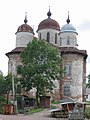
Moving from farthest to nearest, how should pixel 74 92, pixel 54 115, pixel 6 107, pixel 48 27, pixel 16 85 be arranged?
pixel 48 27 < pixel 74 92 < pixel 16 85 < pixel 6 107 < pixel 54 115

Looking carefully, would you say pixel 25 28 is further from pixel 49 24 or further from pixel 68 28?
pixel 68 28

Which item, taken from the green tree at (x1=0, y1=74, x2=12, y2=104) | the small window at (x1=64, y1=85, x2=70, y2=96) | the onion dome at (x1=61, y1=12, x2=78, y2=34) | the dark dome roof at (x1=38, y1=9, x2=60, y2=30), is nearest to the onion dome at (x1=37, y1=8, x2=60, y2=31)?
the dark dome roof at (x1=38, y1=9, x2=60, y2=30)

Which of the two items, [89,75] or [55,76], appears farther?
[89,75]

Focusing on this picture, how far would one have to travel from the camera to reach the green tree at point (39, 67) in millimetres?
55094

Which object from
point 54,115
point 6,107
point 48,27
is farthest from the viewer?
point 48,27

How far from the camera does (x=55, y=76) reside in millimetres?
56969

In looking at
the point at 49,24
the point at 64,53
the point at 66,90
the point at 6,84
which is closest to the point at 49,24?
the point at 49,24

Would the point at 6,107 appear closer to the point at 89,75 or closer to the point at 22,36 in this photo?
the point at 22,36

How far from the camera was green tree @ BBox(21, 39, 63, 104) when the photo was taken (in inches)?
2169

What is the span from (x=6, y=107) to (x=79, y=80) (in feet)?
90.1

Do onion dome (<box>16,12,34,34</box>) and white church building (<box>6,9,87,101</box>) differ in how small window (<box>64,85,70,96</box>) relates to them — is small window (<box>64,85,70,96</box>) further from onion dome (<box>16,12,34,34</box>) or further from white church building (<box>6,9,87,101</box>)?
onion dome (<box>16,12,34,34</box>)

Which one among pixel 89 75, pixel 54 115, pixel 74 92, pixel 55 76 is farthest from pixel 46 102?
pixel 89 75

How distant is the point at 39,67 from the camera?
55906 mm

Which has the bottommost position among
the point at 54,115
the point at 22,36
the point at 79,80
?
the point at 54,115
